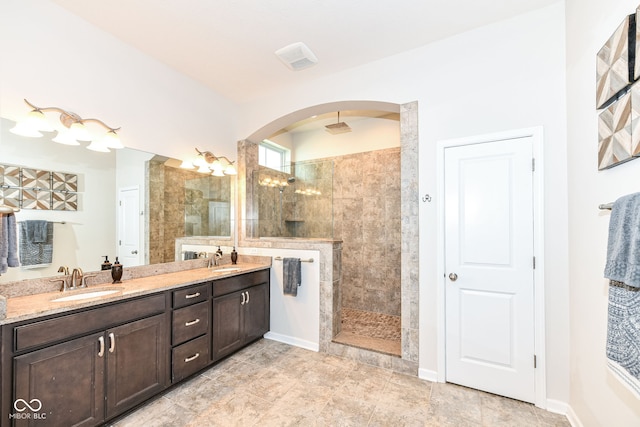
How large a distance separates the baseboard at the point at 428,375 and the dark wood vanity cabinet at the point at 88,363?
2.19 meters

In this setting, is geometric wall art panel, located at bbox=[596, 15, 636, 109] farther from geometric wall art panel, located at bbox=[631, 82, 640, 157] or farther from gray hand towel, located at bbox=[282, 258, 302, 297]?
gray hand towel, located at bbox=[282, 258, 302, 297]

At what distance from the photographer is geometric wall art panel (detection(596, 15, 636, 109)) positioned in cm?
125

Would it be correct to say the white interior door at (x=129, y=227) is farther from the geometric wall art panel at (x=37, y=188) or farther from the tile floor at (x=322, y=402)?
the tile floor at (x=322, y=402)

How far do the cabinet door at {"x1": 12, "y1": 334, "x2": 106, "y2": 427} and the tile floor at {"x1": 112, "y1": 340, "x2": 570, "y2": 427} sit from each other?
31 centimetres

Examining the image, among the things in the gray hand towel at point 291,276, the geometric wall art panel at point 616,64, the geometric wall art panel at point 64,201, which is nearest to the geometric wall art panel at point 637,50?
the geometric wall art panel at point 616,64

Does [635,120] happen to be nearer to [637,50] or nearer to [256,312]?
[637,50]

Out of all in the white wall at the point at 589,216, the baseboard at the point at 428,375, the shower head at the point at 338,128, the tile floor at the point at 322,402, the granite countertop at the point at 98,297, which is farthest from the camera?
the shower head at the point at 338,128

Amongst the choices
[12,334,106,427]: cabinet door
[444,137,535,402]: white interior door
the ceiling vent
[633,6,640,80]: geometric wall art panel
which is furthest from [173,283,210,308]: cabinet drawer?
[633,6,640,80]: geometric wall art panel

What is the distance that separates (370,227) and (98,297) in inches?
134

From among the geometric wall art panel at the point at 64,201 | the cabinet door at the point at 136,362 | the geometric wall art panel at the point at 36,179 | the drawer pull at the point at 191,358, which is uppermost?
the geometric wall art panel at the point at 36,179

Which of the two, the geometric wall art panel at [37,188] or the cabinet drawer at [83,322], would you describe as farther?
the geometric wall art panel at [37,188]

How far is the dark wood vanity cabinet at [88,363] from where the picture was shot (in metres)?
1.45

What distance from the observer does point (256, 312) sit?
3.09 m

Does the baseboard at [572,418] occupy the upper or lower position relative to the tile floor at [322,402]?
upper
